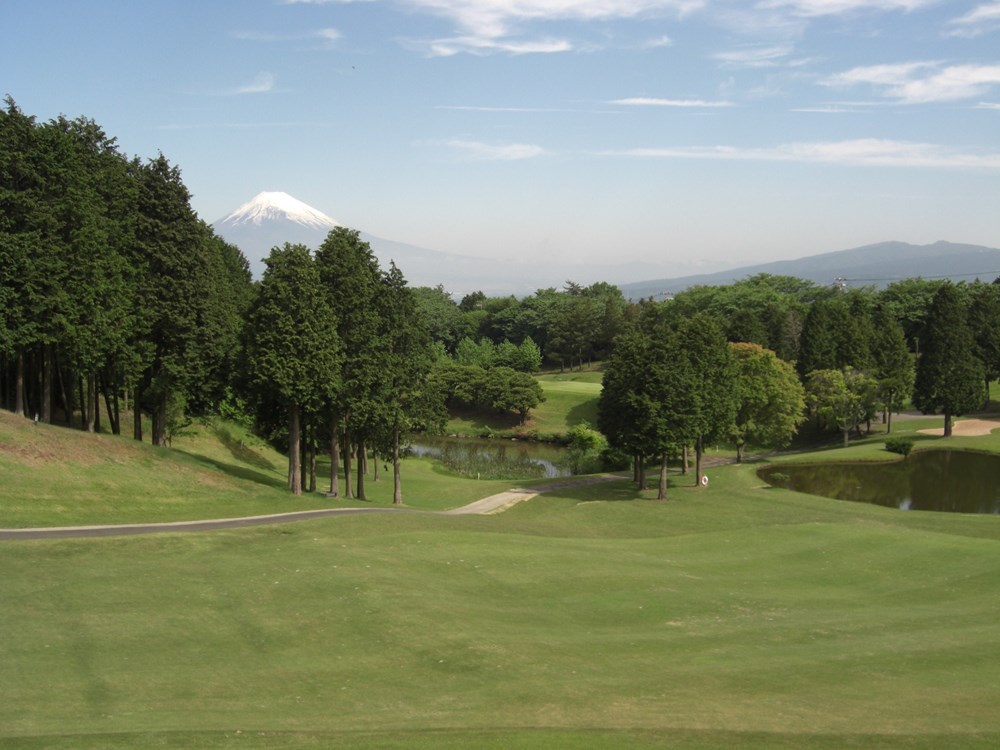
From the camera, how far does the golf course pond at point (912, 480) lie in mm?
60469

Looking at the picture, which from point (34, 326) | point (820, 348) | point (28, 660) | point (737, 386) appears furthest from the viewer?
point (820, 348)

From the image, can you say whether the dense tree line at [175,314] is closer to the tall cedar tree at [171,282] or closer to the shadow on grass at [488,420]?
the tall cedar tree at [171,282]

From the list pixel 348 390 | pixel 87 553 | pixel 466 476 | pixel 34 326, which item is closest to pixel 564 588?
pixel 87 553

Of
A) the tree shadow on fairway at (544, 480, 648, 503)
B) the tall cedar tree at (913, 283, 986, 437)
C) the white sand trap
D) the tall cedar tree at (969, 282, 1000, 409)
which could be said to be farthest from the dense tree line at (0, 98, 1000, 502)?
the tall cedar tree at (969, 282, 1000, 409)

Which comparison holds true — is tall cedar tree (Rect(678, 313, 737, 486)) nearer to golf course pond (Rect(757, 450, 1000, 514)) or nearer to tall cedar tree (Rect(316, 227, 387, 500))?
golf course pond (Rect(757, 450, 1000, 514))

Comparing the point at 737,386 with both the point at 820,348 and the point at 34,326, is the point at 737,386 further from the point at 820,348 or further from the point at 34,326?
the point at 34,326

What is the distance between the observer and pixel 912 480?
67312 mm

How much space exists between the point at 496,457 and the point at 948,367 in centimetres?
4322

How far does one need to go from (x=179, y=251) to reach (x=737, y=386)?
3862cm

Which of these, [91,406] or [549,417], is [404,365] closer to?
[91,406]

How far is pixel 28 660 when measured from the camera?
63.2ft

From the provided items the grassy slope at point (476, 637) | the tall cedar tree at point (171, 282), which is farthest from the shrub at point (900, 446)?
the tall cedar tree at point (171, 282)

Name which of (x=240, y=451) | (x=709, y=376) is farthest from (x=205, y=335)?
(x=709, y=376)

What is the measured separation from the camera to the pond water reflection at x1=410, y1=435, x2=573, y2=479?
77.6 metres
